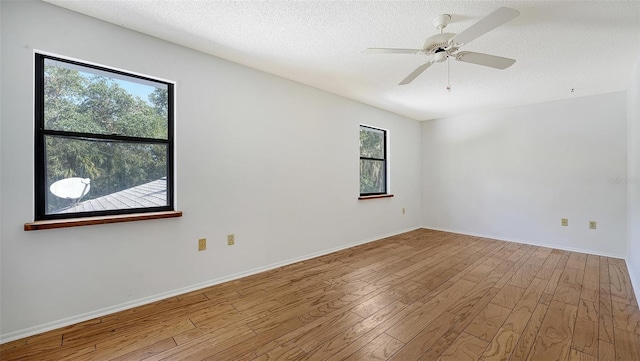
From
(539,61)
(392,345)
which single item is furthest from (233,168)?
(539,61)

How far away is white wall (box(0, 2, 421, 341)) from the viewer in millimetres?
1778

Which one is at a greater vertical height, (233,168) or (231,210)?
(233,168)

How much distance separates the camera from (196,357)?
1.61 m

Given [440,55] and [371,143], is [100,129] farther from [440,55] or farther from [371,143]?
[371,143]

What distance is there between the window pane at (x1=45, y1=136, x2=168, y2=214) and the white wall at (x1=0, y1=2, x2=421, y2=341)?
0.14 m

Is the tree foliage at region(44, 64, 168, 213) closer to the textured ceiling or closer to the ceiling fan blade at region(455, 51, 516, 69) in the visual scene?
the textured ceiling

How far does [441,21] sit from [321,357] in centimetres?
245

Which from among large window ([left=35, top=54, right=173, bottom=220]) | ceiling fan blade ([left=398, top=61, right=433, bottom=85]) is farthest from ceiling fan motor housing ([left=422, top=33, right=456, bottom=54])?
large window ([left=35, top=54, right=173, bottom=220])

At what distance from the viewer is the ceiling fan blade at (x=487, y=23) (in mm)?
1457

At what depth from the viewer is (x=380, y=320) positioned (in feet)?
6.63

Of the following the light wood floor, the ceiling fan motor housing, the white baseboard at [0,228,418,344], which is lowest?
the light wood floor

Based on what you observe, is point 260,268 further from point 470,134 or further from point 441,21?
point 470,134

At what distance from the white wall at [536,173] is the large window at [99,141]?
480 centimetres

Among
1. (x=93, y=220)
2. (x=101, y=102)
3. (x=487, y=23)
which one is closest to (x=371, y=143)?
(x=487, y=23)
